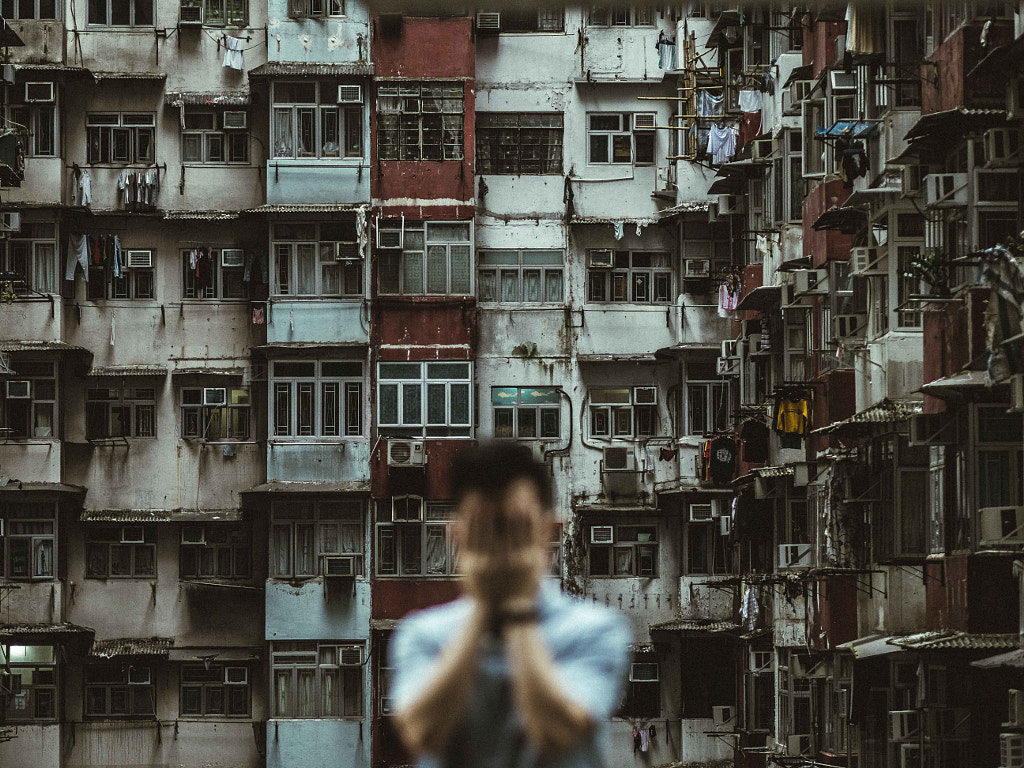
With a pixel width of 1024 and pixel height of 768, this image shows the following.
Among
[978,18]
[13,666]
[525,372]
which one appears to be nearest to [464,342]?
[525,372]

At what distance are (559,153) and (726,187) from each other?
10.5 feet

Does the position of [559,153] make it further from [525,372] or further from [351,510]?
[351,510]

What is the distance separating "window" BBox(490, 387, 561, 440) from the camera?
29016 millimetres

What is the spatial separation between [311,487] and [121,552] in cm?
333

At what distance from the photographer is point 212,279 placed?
29.3 meters

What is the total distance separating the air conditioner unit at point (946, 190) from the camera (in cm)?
1739

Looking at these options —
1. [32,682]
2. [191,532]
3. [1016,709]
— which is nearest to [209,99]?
[191,532]

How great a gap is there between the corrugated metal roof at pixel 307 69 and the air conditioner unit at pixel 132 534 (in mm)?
7190

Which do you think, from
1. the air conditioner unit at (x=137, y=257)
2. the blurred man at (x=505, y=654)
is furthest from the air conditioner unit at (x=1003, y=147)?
the air conditioner unit at (x=137, y=257)

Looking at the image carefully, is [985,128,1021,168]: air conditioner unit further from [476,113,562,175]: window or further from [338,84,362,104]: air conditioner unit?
[338,84,362,104]: air conditioner unit

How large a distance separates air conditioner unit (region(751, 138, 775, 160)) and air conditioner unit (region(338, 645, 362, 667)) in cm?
949

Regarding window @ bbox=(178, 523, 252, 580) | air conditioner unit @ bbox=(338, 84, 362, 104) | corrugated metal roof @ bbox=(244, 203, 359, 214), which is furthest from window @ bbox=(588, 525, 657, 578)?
air conditioner unit @ bbox=(338, 84, 362, 104)

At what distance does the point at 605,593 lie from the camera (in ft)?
93.7

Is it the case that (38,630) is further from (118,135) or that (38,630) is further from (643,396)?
(643,396)
